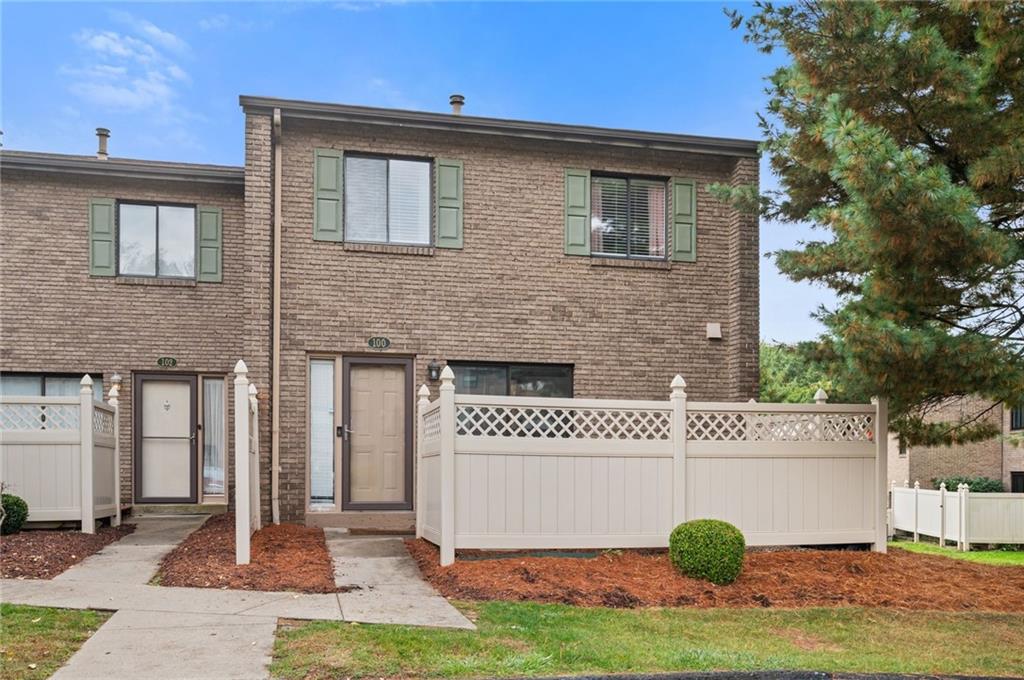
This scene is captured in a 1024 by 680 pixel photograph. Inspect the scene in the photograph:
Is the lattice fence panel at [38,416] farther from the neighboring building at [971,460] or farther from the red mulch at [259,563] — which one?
the neighboring building at [971,460]

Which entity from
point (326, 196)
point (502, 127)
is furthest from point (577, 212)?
point (326, 196)

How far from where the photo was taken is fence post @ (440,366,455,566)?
8.40 metres

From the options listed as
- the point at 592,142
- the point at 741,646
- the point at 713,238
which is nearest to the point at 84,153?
the point at 592,142

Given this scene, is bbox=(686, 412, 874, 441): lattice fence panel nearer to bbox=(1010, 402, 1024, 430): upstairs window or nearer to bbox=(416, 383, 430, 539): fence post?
bbox=(416, 383, 430, 539): fence post

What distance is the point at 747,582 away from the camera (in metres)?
7.98

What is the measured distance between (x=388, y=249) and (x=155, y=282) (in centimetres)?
432

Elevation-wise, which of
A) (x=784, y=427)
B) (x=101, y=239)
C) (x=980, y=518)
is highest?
(x=101, y=239)

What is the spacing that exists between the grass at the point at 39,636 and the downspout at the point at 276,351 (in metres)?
4.86

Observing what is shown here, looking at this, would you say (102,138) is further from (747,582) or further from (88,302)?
(747,582)

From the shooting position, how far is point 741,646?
5875 mm

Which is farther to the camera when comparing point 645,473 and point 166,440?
point 166,440

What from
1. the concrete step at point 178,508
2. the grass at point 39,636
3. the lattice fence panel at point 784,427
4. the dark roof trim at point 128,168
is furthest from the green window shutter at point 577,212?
the grass at point 39,636

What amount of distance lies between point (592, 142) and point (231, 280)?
6136mm

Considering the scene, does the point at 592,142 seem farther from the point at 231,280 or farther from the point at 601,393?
the point at 231,280
